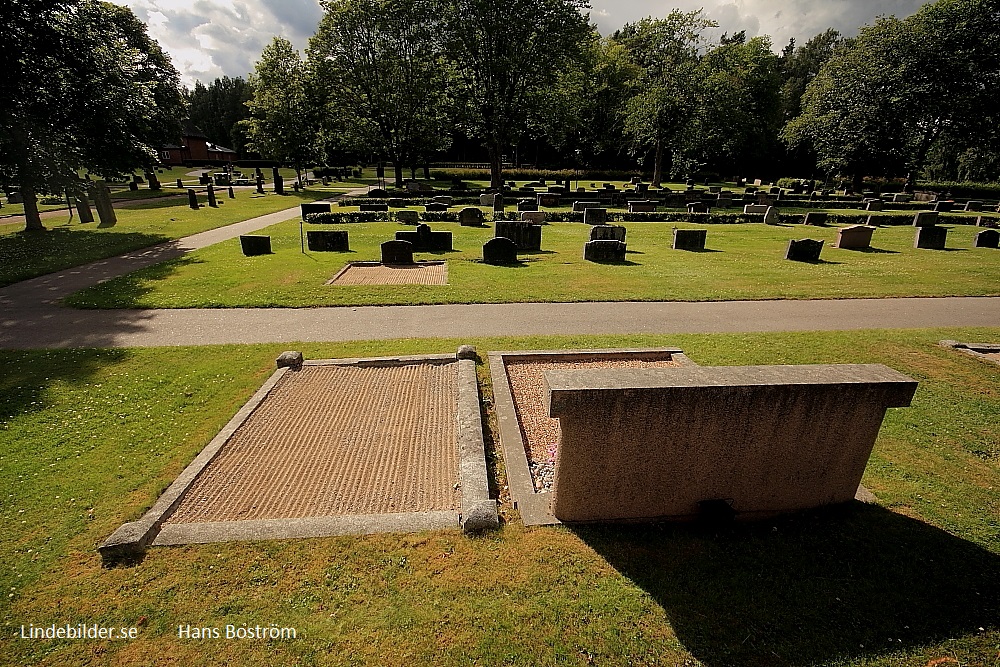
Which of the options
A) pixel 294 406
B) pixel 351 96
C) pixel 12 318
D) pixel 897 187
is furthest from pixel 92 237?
pixel 897 187

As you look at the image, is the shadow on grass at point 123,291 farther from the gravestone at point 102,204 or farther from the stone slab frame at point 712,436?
the gravestone at point 102,204

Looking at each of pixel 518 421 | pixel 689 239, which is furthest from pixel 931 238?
pixel 518 421

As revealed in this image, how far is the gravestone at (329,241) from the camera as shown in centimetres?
1802

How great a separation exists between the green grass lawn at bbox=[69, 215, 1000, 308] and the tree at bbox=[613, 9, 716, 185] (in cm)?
3096

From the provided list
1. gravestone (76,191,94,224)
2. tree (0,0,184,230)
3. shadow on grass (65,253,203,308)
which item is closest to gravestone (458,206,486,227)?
Result: shadow on grass (65,253,203,308)

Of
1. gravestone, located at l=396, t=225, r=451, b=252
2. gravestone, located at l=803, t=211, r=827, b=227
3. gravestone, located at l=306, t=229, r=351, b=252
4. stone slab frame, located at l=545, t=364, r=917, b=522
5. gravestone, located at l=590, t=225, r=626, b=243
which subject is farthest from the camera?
gravestone, located at l=803, t=211, r=827, b=227

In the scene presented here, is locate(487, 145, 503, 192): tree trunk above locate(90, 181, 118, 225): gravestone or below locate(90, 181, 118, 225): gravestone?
above

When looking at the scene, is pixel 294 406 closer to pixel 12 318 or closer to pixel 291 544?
pixel 291 544

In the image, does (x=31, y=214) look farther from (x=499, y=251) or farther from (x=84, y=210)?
(x=499, y=251)

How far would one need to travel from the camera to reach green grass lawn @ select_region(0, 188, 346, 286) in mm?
15719

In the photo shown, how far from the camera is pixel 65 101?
19031 mm

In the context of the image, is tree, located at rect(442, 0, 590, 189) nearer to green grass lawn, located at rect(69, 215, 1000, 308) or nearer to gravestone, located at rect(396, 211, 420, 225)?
gravestone, located at rect(396, 211, 420, 225)

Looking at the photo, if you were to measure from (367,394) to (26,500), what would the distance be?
12.7ft

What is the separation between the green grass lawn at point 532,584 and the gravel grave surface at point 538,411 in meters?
0.56
